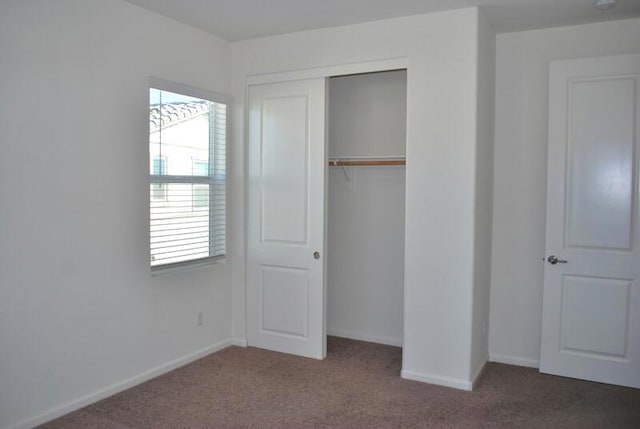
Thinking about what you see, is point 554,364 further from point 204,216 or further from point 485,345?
point 204,216

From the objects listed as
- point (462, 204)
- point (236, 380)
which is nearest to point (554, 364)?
point (462, 204)

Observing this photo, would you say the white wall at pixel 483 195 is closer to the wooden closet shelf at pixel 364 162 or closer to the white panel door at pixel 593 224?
the white panel door at pixel 593 224

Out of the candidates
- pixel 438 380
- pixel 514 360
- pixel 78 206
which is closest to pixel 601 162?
pixel 514 360

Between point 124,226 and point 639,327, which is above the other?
point 124,226

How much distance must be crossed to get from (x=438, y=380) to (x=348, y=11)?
2.69m

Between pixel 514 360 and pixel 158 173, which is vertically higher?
pixel 158 173

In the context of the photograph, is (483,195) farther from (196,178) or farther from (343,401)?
(196,178)

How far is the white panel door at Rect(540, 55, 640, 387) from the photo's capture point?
3605 mm

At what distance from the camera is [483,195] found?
378 cm

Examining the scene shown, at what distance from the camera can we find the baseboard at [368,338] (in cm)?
459

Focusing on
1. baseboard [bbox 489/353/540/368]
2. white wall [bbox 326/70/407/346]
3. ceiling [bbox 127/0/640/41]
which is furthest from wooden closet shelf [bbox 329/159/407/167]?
baseboard [bbox 489/353/540/368]

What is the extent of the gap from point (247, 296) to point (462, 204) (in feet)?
6.66

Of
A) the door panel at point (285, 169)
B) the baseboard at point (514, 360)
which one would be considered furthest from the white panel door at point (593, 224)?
the door panel at point (285, 169)

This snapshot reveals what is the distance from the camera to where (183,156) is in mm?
3797
